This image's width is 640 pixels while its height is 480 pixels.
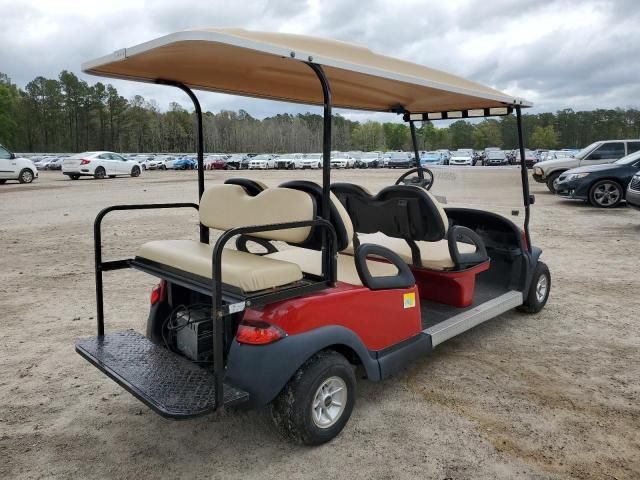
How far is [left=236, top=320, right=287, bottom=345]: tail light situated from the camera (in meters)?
2.42

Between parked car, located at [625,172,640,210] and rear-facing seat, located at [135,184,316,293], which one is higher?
parked car, located at [625,172,640,210]

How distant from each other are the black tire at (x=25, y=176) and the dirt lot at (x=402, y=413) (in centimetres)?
1848

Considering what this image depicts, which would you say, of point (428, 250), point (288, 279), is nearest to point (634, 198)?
point (428, 250)

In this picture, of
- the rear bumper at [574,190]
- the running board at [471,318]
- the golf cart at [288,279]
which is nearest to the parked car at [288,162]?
the rear bumper at [574,190]

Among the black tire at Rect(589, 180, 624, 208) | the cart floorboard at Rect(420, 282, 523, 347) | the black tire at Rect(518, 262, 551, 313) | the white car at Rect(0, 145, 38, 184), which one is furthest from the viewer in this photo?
the white car at Rect(0, 145, 38, 184)

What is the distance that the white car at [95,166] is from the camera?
968 inches

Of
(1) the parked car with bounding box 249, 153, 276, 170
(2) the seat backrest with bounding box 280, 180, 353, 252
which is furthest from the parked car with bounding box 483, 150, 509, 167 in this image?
(2) the seat backrest with bounding box 280, 180, 353, 252

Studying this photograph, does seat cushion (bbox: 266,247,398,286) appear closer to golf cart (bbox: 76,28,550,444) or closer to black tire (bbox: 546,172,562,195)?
golf cart (bbox: 76,28,550,444)

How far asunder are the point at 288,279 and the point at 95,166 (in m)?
24.9

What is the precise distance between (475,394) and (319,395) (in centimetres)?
114

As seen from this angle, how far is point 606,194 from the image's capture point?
39.8 feet

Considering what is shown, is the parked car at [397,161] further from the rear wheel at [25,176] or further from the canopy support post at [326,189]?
the canopy support post at [326,189]

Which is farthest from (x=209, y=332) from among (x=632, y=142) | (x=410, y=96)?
(x=632, y=142)

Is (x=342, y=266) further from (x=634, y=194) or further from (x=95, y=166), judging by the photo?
(x=95, y=166)
